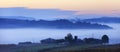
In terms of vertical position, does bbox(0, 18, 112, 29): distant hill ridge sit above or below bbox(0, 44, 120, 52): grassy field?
above

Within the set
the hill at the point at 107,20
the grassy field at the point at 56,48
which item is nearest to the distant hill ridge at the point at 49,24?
the hill at the point at 107,20

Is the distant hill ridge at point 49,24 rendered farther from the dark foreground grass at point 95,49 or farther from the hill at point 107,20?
the dark foreground grass at point 95,49

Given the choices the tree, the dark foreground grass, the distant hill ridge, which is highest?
the distant hill ridge

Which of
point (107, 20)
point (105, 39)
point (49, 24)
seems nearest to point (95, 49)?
point (105, 39)

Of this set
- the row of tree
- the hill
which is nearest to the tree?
the row of tree

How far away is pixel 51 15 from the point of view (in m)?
2.10

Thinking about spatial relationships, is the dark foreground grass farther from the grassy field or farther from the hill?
the hill

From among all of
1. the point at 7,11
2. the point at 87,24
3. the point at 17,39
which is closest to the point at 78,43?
the point at 87,24

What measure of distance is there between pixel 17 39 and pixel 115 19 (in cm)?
100

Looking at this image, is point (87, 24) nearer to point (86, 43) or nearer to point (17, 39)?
point (86, 43)

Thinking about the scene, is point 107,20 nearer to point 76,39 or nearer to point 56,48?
point 76,39

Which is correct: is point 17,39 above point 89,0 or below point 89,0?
below

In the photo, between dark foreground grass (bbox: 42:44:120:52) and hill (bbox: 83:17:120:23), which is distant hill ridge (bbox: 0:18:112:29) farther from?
dark foreground grass (bbox: 42:44:120:52)

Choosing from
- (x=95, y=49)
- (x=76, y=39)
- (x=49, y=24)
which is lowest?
(x=95, y=49)
